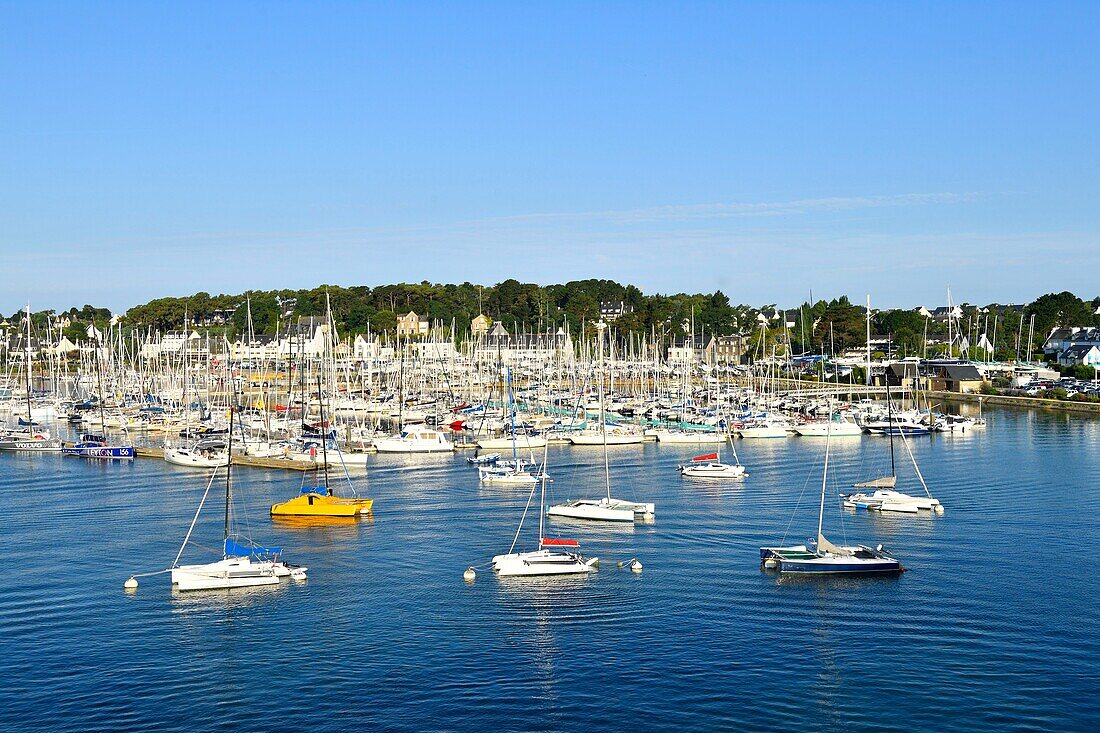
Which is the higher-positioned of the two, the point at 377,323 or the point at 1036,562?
the point at 377,323

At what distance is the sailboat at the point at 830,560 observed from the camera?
115ft

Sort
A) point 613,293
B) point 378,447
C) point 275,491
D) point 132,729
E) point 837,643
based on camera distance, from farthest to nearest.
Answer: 1. point 613,293
2. point 378,447
3. point 275,491
4. point 837,643
5. point 132,729

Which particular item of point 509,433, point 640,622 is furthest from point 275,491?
point 640,622

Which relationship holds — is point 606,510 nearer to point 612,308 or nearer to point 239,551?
point 239,551

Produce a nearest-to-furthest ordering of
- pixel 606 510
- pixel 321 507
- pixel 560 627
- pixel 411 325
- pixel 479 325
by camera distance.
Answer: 1. pixel 560 627
2. pixel 606 510
3. pixel 321 507
4. pixel 479 325
5. pixel 411 325

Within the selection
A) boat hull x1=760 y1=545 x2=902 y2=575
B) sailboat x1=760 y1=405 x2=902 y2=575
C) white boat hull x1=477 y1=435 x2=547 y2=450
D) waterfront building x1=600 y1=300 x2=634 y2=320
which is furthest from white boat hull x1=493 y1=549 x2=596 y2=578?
waterfront building x1=600 y1=300 x2=634 y2=320

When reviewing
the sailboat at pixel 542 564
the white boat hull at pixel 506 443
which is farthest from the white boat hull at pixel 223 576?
the white boat hull at pixel 506 443

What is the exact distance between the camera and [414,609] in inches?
1256

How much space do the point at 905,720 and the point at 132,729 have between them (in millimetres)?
16556

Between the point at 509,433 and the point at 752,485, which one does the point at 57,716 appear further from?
the point at 509,433

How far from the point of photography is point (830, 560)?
35125 millimetres

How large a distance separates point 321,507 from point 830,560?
67.2ft

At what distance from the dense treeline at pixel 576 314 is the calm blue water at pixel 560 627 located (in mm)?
88611

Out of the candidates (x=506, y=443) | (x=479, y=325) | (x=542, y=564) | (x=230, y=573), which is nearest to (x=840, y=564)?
(x=542, y=564)
